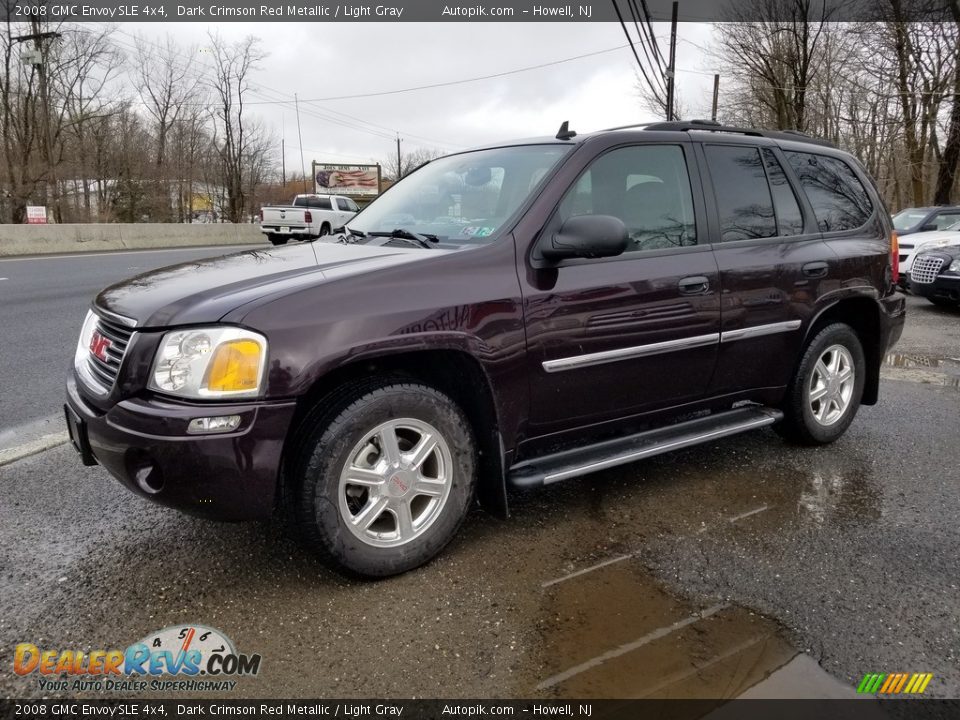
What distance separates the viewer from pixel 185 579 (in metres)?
2.71

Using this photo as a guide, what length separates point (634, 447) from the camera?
324 cm

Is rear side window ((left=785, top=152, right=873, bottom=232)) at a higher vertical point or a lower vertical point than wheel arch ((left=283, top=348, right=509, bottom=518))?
higher

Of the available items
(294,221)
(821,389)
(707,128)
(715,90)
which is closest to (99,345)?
(707,128)

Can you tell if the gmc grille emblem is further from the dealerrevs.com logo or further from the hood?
the dealerrevs.com logo

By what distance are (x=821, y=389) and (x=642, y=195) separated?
70.9 inches

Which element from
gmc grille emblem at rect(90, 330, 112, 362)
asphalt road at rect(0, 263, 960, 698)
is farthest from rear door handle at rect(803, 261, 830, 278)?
gmc grille emblem at rect(90, 330, 112, 362)

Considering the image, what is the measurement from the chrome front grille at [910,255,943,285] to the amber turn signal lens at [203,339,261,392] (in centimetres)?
1087

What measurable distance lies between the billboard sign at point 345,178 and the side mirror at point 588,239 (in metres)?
59.4

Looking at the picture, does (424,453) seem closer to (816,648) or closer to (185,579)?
(185,579)

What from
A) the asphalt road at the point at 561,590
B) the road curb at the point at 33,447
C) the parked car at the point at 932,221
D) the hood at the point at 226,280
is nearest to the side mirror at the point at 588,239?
the hood at the point at 226,280

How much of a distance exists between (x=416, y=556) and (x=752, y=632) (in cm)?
127

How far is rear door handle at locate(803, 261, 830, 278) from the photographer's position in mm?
3908

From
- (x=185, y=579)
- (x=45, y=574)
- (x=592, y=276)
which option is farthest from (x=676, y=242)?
(x=45, y=574)

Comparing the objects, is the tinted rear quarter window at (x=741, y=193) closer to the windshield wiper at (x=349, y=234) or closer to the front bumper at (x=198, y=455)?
the windshield wiper at (x=349, y=234)
